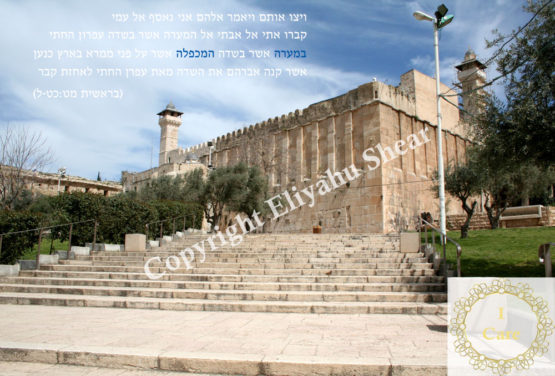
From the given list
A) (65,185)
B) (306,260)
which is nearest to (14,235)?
(306,260)

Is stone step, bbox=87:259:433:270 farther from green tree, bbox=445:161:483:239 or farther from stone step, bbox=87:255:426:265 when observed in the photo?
green tree, bbox=445:161:483:239

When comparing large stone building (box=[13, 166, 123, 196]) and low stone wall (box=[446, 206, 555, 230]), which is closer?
low stone wall (box=[446, 206, 555, 230])

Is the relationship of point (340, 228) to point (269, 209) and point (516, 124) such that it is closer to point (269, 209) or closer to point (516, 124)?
point (269, 209)

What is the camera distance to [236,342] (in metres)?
4.35

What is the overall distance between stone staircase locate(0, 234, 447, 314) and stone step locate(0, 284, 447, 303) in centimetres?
2

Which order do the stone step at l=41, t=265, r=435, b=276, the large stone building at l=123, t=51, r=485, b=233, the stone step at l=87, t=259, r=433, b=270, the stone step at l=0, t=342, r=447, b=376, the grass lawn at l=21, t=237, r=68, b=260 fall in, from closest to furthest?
1. the stone step at l=0, t=342, r=447, b=376
2. the stone step at l=41, t=265, r=435, b=276
3. the stone step at l=87, t=259, r=433, b=270
4. the grass lawn at l=21, t=237, r=68, b=260
5. the large stone building at l=123, t=51, r=485, b=233

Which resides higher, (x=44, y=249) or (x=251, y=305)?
(x=44, y=249)

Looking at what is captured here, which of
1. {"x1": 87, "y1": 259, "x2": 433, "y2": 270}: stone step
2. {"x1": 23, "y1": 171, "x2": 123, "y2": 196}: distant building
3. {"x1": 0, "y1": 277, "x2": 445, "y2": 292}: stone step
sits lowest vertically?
{"x1": 0, "y1": 277, "x2": 445, "y2": 292}: stone step

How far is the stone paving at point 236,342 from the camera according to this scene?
3.60 meters

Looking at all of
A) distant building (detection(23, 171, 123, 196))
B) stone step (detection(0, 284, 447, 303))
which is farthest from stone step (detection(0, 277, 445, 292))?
distant building (detection(23, 171, 123, 196))

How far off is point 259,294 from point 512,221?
60.5 feet

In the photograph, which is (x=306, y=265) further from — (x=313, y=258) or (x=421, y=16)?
(x=421, y=16)

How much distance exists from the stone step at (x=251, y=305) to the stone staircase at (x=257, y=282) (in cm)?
2

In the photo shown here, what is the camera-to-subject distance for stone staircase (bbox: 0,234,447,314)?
6957 millimetres
